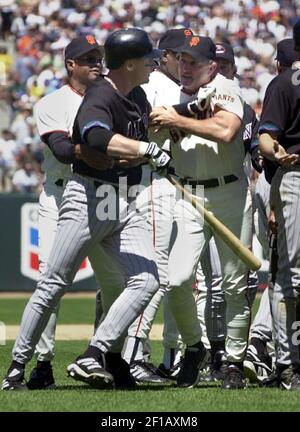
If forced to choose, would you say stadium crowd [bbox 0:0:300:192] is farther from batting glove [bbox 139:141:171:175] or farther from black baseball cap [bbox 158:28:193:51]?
batting glove [bbox 139:141:171:175]

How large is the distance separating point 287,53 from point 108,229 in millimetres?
1998

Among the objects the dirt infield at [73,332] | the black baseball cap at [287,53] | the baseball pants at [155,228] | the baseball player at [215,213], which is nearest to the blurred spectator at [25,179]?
the dirt infield at [73,332]

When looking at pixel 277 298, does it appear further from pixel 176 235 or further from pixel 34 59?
pixel 34 59

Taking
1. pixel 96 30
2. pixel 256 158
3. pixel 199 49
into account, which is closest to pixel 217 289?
pixel 256 158

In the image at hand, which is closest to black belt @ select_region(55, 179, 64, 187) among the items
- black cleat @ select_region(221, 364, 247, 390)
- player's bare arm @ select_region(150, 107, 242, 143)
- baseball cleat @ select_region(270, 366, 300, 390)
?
player's bare arm @ select_region(150, 107, 242, 143)

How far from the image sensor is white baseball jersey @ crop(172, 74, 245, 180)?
666 centimetres

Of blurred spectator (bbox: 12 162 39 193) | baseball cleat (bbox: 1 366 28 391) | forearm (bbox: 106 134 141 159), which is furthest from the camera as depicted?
blurred spectator (bbox: 12 162 39 193)

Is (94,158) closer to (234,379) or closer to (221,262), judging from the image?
(221,262)

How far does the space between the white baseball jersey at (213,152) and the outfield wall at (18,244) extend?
8410 millimetres

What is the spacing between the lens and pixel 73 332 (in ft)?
36.5

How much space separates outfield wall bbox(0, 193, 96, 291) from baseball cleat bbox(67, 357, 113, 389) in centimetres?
898

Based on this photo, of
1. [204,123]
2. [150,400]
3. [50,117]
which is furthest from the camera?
[50,117]

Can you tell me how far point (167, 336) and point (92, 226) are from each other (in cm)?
182

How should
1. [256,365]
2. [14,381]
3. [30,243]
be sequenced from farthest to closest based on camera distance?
[30,243], [256,365], [14,381]
